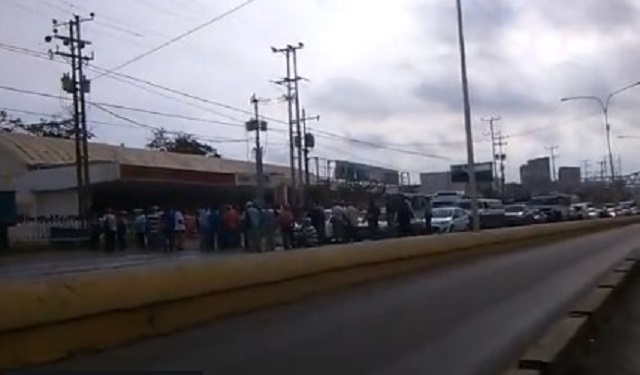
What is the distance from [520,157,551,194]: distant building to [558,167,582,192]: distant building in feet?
5.98

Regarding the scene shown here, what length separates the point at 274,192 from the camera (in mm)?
70500

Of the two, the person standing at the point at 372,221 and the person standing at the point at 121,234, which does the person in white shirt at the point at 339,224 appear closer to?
the person standing at the point at 372,221

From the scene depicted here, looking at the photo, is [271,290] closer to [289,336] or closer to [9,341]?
[289,336]

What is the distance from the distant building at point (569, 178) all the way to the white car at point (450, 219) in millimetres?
99679

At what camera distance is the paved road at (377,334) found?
9.02 metres

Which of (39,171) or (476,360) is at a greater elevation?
(39,171)

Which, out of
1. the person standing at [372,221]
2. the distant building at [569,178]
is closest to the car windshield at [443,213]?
the person standing at [372,221]

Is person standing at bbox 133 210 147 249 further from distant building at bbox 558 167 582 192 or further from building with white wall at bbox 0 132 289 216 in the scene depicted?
distant building at bbox 558 167 582 192

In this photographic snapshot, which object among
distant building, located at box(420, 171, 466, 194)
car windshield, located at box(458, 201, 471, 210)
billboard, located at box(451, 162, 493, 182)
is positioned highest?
distant building, located at box(420, 171, 466, 194)

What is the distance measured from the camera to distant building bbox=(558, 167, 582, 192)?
5782 inches

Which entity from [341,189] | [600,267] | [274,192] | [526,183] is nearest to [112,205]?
[274,192]

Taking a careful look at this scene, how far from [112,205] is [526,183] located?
98184 millimetres

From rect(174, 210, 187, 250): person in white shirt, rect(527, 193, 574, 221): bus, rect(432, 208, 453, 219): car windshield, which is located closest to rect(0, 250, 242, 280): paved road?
rect(174, 210, 187, 250): person in white shirt

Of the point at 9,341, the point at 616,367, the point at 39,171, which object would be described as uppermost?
the point at 39,171
